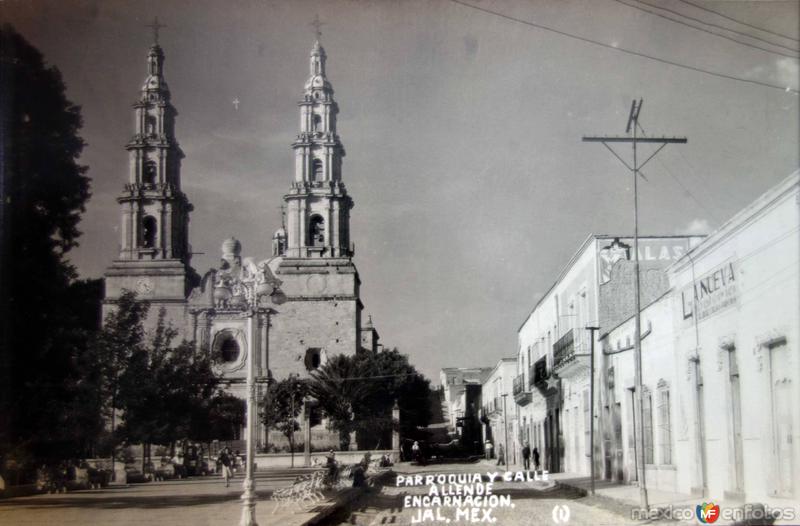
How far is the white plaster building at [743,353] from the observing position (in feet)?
33.5

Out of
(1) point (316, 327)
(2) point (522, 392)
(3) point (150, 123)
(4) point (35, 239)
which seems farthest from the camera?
(1) point (316, 327)

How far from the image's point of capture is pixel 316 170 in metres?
43.9

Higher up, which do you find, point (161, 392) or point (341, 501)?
point (161, 392)

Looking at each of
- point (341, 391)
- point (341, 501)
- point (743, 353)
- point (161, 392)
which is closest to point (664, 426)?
point (743, 353)

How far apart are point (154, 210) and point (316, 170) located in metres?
21.8

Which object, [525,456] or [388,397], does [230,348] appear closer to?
[388,397]

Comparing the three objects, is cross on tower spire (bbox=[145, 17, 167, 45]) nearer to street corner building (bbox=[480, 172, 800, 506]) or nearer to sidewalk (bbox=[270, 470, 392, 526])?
sidewalk (bbox=[270, 470, 392, 526])

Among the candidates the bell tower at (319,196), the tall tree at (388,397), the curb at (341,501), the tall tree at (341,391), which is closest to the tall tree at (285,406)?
the tall tree at (341,391)

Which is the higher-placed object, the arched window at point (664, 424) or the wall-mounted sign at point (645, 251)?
the wall-mounted sign at point (645, 251)

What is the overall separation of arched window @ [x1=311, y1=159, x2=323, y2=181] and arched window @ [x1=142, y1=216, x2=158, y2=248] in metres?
18.6

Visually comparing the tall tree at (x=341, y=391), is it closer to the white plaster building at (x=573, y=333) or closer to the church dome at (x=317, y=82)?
the white plaster building at (x=573, y=333)

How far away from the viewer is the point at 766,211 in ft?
34.6

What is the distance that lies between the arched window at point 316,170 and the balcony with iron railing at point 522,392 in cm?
1663

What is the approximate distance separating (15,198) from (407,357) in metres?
28.0
